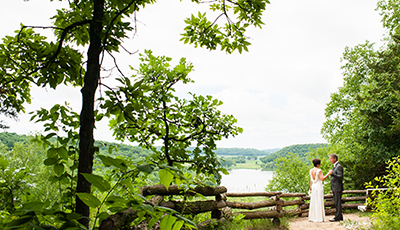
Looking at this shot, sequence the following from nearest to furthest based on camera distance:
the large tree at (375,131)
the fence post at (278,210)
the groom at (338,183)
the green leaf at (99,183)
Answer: the green leaf at (99,183) < the fence post at (278,210) < the groom at (338,183) < the large tree at (375,131)

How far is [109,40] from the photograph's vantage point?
4.94 feet

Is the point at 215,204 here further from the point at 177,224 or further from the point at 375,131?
the point at 375,131

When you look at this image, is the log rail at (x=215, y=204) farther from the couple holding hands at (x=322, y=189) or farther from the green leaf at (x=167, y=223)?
the couple holding hands at (x=322, y=189)

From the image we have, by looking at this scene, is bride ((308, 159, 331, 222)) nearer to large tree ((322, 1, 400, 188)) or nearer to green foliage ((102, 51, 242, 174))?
large tree ((322, 1, 400, 188))

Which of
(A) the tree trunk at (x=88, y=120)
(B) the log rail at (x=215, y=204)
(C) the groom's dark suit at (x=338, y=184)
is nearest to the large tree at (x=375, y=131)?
(B) the log rail at (x=215, y=204)

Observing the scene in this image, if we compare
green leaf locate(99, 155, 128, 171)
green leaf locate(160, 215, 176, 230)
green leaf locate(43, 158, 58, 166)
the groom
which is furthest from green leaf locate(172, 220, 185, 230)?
the groom

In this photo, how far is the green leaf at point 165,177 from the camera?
0.79 metres

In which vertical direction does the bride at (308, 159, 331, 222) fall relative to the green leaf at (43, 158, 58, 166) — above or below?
below

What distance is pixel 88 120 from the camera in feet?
3.87

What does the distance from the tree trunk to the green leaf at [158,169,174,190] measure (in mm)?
532

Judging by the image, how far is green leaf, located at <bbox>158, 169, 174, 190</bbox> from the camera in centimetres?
79

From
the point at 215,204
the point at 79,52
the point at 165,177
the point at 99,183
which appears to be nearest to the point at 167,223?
the point at 165,177

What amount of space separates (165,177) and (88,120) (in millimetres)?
598

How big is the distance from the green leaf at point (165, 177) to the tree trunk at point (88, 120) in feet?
1.75
